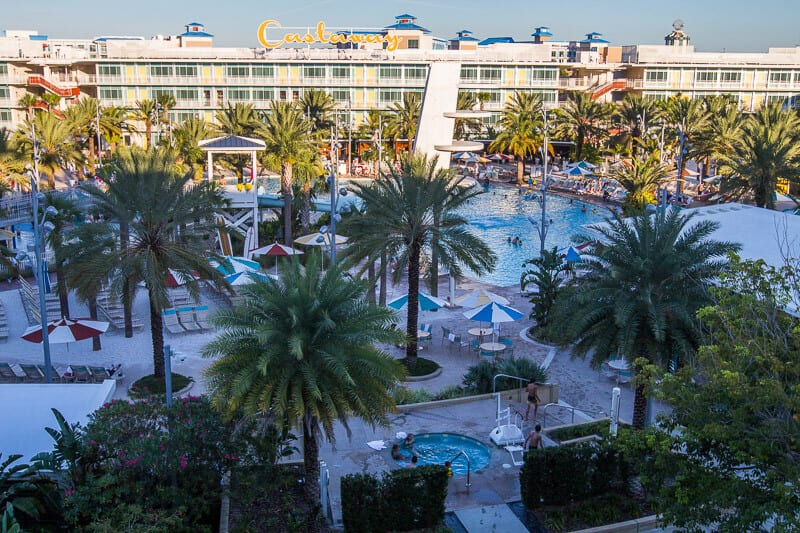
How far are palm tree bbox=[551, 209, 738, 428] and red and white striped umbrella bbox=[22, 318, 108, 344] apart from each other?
509 inches

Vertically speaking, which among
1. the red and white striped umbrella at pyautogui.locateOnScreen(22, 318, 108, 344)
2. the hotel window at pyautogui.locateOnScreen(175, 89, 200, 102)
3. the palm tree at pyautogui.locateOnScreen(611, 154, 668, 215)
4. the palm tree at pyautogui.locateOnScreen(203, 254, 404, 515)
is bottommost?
the red and white striped umbrella at pyautogui.locateOnScreen(22, 318, 108, 344)

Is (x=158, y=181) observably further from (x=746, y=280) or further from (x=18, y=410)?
(x=746, y=280)

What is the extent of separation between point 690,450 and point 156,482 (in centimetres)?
852

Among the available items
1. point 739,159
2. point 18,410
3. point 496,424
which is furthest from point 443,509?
point 739,159

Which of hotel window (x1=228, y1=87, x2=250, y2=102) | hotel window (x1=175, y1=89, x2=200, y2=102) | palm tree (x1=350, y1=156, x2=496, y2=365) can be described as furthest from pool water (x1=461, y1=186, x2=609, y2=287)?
hotel window (x1=175, y1=89, x2=200, y2=102)

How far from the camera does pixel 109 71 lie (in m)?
69.3

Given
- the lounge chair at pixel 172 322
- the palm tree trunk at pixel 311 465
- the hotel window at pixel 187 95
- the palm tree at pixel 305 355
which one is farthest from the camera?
the hotel window at pixel 187 95

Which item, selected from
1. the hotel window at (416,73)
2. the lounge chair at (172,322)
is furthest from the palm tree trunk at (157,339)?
the hotel window at (416,73)

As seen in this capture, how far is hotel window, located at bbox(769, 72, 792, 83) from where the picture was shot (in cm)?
7662

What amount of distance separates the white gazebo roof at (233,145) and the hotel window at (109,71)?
39.2 meters

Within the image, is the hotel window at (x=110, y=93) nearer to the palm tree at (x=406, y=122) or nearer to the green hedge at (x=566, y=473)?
the palm tree at (x=406, y=122)

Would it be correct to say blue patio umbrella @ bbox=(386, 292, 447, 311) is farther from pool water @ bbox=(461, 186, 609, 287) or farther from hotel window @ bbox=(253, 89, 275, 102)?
hotel window @ bbox=(253, 89, 275, 102)

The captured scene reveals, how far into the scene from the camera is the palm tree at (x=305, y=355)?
42.5ft

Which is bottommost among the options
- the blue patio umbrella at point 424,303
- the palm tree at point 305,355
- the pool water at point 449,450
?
the pool water at point 449,450
